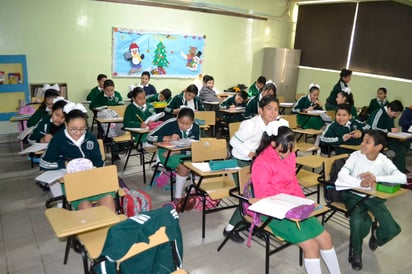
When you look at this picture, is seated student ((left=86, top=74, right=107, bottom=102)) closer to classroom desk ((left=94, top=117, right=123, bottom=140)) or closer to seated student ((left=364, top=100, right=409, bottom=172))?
classroom desk ((left=94, top=117, right=123, bottom=140))

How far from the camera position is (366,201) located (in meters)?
2.83

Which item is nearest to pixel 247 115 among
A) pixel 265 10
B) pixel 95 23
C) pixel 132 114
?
pixel 132 114

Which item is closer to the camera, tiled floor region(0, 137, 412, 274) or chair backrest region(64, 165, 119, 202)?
chair backrest region(64, 165, 119, 202)

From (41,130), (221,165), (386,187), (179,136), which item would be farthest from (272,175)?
(41,130)

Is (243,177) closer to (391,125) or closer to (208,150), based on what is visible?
(208,150)

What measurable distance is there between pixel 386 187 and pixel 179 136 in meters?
2.15

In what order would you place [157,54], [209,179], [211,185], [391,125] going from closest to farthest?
[211,185]
[209,179]
[391,125]
[157,54]

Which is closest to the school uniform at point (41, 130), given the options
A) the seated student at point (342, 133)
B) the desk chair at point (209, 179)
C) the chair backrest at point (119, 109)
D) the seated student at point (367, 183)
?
the chair backrest at point (119, 109)

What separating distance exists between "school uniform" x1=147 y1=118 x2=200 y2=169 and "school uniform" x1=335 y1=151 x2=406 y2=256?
5.52 feet

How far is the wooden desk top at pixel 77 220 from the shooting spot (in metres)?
1.78

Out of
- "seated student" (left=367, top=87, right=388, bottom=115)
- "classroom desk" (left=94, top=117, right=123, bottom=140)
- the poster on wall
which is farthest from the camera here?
the poster on wall

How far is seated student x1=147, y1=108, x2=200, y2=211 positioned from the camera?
3635 mm

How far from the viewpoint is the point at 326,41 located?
28.6 ft

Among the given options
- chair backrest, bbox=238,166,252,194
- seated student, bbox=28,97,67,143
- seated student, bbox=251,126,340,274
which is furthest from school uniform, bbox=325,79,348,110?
seated student, bbox=28,97,67,143
